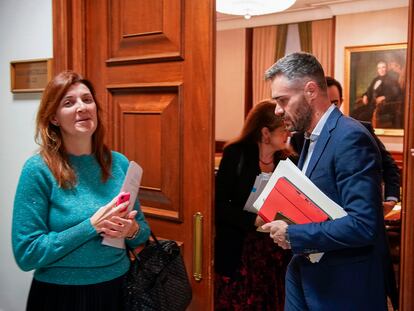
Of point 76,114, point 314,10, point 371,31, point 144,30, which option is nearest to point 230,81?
point 314,10

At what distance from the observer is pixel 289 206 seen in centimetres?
137

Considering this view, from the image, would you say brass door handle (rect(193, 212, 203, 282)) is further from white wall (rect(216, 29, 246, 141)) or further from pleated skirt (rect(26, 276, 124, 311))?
white wall (rect(216, 29, 246, 141))

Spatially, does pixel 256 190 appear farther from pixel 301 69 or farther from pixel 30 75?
pixel 30 75

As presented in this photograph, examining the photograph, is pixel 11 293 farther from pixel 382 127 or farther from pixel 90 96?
A: pixel 382 127

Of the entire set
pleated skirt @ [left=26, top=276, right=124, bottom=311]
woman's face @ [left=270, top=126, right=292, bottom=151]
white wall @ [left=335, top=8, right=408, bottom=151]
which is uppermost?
white wall @ [left=335, top=8, right=408, bottom=151]

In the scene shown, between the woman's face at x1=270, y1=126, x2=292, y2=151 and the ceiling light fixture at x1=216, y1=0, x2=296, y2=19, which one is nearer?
the woman's face at x1=270, y1=126, x2=292, y2=151

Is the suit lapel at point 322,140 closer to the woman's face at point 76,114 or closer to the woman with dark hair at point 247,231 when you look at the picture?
the woman's face at point 76,114

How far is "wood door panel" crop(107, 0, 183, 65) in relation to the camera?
5.99 ft

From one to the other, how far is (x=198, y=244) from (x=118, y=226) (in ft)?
1.42

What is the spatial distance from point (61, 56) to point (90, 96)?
553 mm

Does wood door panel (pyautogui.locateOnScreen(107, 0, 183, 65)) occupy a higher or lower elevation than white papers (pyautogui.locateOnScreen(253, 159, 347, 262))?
higher

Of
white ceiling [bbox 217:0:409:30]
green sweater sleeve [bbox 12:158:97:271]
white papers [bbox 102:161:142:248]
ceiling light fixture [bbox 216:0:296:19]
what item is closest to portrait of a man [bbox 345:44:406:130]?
white ceiling [bbox 217:0:409:30]

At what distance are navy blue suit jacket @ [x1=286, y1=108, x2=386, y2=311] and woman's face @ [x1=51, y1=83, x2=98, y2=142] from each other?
2.67 feet

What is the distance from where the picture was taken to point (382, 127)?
17.7ft
